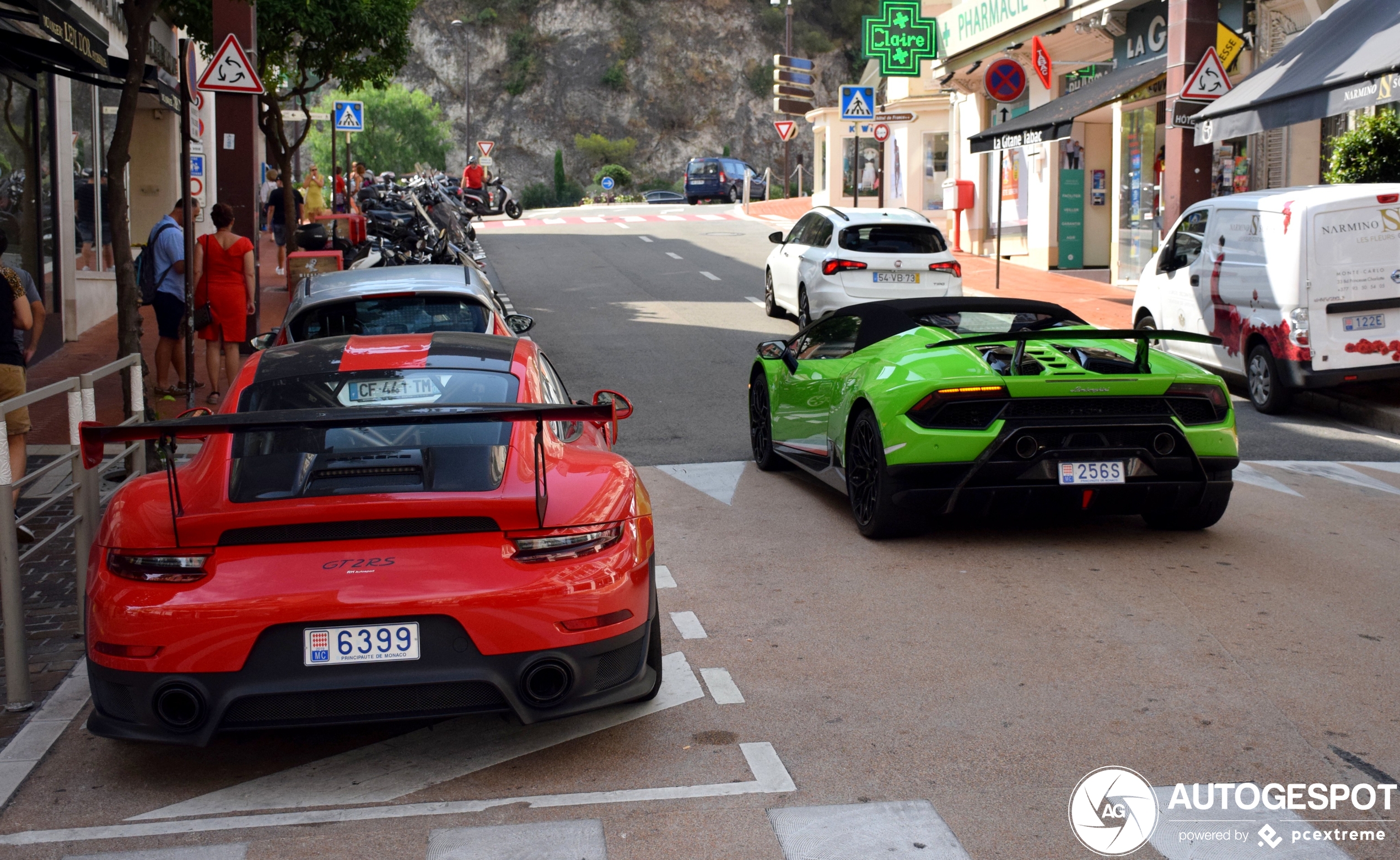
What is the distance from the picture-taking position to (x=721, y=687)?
18.1ft

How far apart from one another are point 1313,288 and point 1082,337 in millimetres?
5250

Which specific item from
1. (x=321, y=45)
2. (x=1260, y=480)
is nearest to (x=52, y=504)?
(x=1260, y=480)

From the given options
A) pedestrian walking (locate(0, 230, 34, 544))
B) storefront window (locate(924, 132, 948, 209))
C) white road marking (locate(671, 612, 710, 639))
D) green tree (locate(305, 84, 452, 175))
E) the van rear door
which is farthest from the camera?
green tree (locate(305, 84, 452, 175))

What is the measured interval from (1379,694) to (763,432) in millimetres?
→ 5256

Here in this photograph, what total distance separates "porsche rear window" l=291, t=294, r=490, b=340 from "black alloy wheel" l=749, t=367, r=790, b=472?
201 centimetres

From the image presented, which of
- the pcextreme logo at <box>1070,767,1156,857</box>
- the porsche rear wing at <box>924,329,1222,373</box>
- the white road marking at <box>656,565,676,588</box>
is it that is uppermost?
the porsche rear wing at <box>924,329,1222,373</box>

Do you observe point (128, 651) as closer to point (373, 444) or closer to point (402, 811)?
point (402, 811)

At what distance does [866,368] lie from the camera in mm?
8086

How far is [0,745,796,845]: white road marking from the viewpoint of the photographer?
425cm

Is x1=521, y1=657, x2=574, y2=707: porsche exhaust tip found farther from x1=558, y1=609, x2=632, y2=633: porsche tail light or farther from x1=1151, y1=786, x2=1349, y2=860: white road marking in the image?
x1=1151, y1=786, x2=1349, y2=860: white road marking

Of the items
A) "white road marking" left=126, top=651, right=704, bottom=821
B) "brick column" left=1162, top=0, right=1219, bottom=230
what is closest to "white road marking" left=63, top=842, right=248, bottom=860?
"white road marking" left=126, top=651, right=704, bottom=821

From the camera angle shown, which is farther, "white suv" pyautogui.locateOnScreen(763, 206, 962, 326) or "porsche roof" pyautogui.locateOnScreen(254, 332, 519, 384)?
"white suv" pyautogui.locateOnScreen(763, 206, 962, 326)

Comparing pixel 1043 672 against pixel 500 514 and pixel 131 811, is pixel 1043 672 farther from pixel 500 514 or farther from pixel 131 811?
pixel 131 811

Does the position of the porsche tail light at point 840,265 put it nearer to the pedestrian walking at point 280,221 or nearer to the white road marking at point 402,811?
the pedestrian walking at point 280,221
